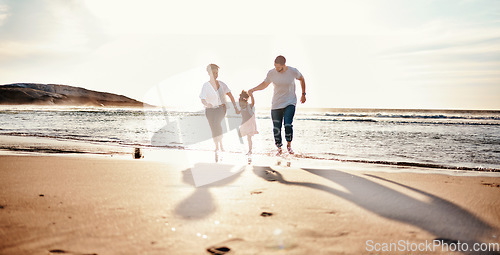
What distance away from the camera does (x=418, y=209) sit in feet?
9.39

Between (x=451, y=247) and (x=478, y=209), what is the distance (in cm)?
121

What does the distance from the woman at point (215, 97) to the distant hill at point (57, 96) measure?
385 feet

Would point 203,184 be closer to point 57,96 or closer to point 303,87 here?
point 303,87

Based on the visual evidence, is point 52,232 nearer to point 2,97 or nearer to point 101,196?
point 101,196

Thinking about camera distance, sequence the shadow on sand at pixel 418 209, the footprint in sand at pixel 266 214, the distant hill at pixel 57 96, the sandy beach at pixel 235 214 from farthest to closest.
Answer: the distant hill at pixel 57 96, the footprint in sand at pixel 266 214, the shadow on sand at pixel 418 209, the sandy beach at pixel 235 214

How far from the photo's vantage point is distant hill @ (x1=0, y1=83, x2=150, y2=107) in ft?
348

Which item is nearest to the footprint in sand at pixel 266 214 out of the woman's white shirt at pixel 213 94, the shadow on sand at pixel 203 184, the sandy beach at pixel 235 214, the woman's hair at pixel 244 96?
the sandy beach at pixel 235 214

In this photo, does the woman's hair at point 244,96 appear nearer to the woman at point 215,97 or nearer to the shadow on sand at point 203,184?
the woman at point 215,97

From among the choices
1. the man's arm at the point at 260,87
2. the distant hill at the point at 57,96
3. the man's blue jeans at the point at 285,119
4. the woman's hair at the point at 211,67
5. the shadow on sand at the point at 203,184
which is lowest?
the shadow on sand at the point at 203,184

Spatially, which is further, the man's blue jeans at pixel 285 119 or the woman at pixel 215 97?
the woman at pixel 215 97

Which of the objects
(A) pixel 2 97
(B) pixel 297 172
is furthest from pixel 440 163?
(A) pixel 2 97

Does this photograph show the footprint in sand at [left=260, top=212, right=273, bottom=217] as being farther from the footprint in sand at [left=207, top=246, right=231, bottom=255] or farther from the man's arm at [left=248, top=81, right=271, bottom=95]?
the man's arm at [left=248, top=81, right=271, bottom=95]

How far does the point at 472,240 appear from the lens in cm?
216

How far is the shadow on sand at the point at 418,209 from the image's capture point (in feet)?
7.54
